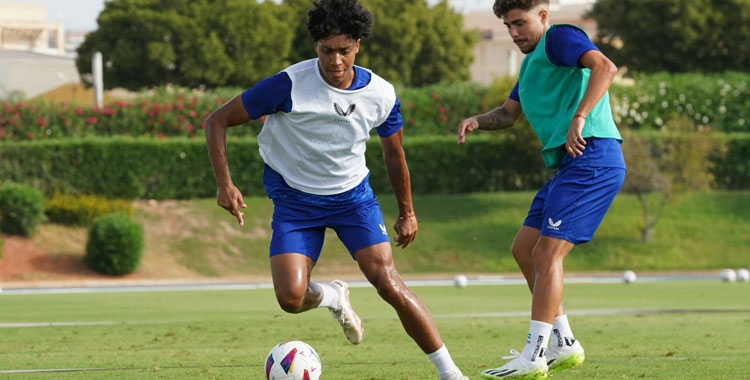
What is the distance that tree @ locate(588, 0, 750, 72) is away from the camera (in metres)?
57.9

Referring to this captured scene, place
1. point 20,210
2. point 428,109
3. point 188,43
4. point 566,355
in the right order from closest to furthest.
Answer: point 566,355 < point 20,210 < point 428,109 < point 188,43

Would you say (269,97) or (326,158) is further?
(326,158)

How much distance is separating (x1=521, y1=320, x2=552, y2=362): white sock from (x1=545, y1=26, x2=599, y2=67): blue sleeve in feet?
5.25

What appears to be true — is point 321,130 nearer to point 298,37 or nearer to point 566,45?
point 566,45

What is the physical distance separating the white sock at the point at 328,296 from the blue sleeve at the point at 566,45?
2.24 metres

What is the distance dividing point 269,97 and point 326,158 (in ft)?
1.78

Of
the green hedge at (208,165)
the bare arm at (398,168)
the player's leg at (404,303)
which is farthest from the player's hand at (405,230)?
the green hedge at (208,165)

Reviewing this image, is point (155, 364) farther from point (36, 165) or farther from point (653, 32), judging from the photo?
point (653, 32)

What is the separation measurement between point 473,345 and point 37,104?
30159 mm

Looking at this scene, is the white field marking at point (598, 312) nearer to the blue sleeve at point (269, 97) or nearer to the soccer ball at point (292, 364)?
the soccer ball at point (292, 364)

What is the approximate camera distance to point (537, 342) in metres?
7.06

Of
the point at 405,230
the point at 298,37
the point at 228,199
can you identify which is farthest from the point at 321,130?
the point at 298,37

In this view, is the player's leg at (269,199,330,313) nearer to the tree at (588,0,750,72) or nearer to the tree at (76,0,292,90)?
the tree at (76,0,292,90)

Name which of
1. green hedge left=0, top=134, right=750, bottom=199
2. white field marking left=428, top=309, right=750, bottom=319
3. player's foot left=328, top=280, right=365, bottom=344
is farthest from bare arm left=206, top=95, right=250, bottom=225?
green hedge left=0, top=134, right=750, bottom=199
